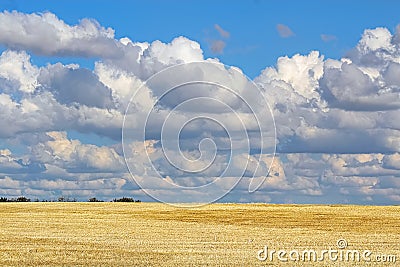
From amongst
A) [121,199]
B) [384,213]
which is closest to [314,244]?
[384,213]

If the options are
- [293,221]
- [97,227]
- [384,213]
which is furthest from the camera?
[384,213]

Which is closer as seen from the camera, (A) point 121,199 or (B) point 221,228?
(B) point 221,228

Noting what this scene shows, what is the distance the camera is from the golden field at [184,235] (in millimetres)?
34344

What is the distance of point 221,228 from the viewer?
55.0m

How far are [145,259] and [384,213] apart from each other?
4354 cm

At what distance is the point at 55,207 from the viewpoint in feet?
272

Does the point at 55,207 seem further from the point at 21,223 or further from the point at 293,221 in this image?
the point at 293,221

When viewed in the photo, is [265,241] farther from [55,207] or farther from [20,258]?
[55,207]

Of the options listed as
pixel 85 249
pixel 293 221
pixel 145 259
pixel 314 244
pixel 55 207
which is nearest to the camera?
pixel 145 259

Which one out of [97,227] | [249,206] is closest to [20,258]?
[97,227]

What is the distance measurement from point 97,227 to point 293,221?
1711cm

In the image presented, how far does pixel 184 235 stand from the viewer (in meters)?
47.5

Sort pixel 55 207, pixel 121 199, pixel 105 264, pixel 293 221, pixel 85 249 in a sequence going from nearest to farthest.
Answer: pixel 105 264 → pixel 85 249 → pixel 293 221 → pixel 55 207 → pixel 121 199

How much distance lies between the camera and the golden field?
113 feet
